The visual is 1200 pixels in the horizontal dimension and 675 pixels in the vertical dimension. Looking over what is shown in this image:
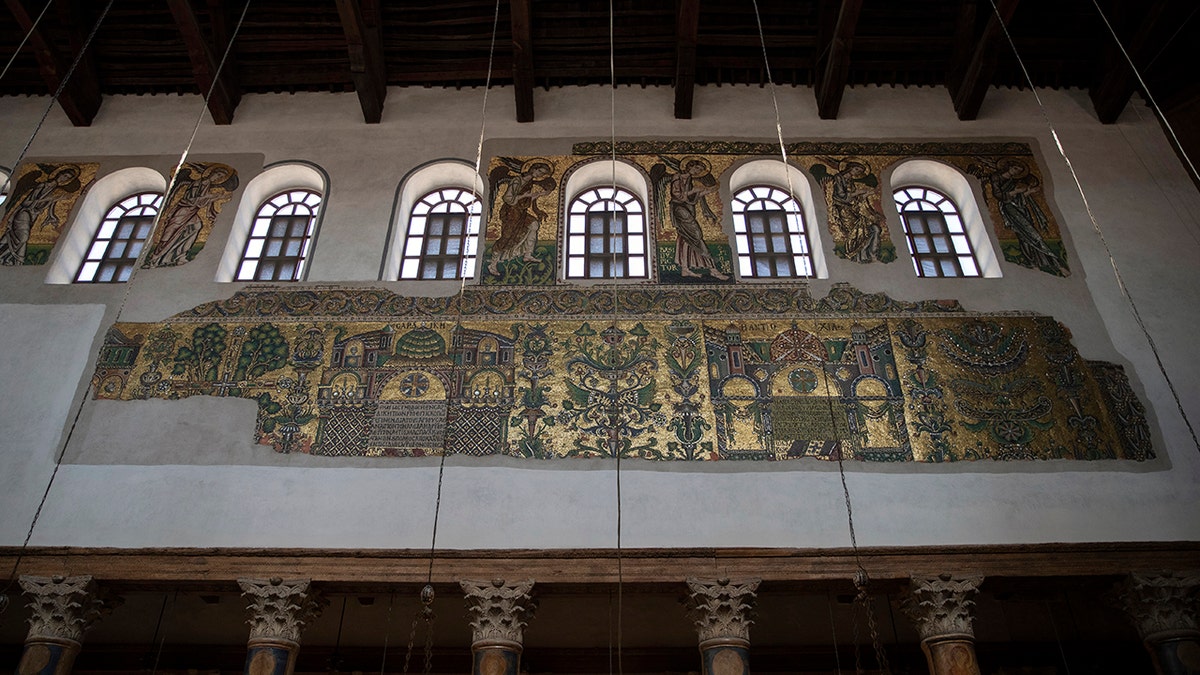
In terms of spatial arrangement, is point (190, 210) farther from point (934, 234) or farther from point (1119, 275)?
point (1119, 275)

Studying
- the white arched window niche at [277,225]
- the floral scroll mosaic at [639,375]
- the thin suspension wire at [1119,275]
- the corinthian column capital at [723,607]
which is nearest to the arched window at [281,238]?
the white arched window niche at [277,225]

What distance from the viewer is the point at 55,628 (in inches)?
308

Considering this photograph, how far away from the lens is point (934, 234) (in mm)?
10531

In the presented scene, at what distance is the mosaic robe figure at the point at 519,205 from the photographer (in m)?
10.1

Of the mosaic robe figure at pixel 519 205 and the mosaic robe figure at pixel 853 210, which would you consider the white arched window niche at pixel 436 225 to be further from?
the mosaic robe figure at pixel 853 210

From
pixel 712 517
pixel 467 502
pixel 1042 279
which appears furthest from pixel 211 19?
pixel 1042 279

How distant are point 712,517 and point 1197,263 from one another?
5.94 meters

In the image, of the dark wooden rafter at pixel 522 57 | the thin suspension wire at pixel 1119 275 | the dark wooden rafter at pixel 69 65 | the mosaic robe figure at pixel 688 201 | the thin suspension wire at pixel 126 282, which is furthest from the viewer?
the dark wooden rafter at pixel 69 65

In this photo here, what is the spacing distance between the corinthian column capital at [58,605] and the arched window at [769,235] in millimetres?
6750

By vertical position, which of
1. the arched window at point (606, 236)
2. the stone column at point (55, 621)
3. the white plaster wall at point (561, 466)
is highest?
the arched window at point (606, 236)

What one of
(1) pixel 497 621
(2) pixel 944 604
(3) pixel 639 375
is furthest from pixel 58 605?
(2) pixel 944 604

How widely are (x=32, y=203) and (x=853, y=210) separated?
9.02 m

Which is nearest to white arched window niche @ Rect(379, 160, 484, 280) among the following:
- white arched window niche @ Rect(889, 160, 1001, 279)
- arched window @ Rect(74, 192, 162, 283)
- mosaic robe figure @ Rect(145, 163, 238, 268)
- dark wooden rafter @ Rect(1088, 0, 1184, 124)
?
mosaic robe figure @ Rect(145, 163, 238, 268)

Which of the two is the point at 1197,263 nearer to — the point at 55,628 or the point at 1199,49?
the point at 1199,49
